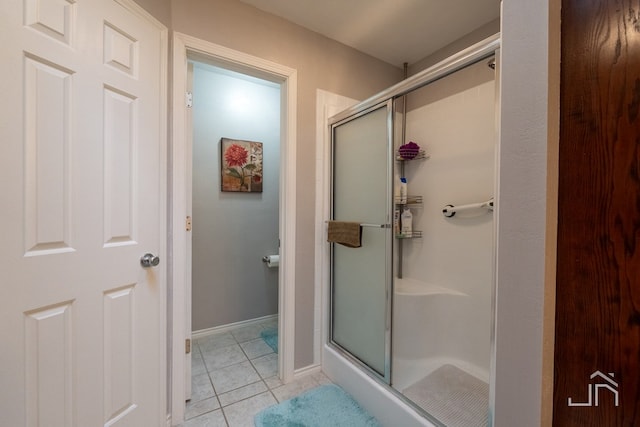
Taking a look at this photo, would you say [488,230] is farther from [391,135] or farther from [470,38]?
[470,38]

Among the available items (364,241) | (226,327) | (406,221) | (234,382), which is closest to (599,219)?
(364,241)

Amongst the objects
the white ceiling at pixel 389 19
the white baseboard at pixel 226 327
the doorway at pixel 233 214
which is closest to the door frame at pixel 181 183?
the white ceiling at pixel 389 19

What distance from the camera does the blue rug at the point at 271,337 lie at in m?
2.28

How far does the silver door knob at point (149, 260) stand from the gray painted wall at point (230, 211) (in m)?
1.15

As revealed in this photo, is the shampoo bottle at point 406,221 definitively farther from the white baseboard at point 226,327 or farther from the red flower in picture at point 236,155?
the white baseboard at point 226,327

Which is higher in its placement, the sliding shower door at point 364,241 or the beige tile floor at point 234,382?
the sliding shower door at point 364,241

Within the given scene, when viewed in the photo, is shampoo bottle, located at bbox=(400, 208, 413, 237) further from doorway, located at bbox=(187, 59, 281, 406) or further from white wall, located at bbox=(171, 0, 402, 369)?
doorway, located at bbox=(187, 59, 281, 406)

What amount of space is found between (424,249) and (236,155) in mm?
1938

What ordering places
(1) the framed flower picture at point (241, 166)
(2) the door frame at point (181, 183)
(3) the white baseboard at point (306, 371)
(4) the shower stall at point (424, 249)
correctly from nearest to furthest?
(2) the door frame at point (181, 183), (4) the shower stall at point (424, 249), (3) the white baseboard at point (306, 371), (1) the framed flower picture at point (241, 166)

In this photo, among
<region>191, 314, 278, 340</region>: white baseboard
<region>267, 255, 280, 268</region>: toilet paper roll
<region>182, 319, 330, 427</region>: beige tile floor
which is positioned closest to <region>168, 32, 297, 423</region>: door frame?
<region>182, 319, 330, 427</region>: beige tile floor

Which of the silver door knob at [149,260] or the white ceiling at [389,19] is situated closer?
the silver door knob at [149,260]

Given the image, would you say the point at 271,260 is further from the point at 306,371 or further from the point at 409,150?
the point at 409,150

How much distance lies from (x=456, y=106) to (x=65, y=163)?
2.27 metres

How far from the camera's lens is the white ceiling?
64.2 inches
